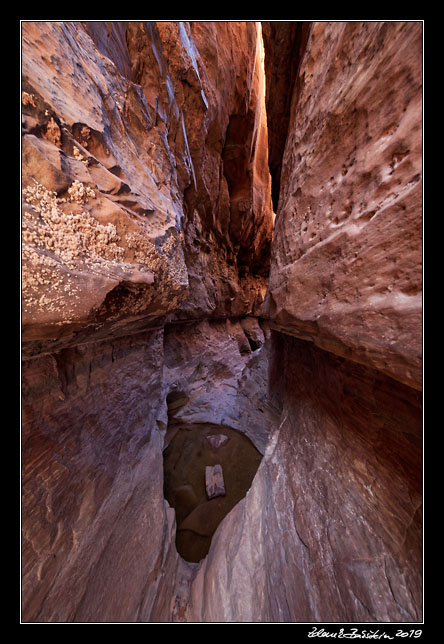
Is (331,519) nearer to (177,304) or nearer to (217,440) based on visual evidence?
(177,304)

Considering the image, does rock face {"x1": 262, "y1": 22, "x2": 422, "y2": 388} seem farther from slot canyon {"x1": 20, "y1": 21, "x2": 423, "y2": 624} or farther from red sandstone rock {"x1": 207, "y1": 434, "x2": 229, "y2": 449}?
red sandstone rock {"x1": 207, "y1": 434, "x2": 229, "y2": 449}

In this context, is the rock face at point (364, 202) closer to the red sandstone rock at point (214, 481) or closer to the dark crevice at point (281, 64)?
the dark crevice at point (281, 64)

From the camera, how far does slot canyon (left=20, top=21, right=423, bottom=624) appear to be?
81 cm

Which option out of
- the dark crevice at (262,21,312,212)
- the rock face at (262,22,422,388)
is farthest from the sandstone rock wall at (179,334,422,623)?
the dark crevice at (262,21,312,212)

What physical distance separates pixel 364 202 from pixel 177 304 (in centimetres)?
169

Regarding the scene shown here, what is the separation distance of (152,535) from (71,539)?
941 mm

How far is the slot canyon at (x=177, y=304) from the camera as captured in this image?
810 mm

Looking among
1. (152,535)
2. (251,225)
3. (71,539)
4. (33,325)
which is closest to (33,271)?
(33,325)

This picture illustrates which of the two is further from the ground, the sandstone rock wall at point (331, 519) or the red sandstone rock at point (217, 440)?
the sandstone rock wall at point (331, 519)

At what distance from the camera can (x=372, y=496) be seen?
1.02 meters

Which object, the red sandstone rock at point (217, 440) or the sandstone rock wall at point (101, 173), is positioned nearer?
the sandstone rock wall at point (101, 173)

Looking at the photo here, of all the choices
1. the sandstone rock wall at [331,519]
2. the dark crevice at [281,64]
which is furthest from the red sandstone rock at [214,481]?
the dark crevice at [281,64]

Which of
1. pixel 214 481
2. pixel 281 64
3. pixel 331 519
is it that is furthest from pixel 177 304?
pixel 281 64

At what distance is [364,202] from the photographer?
86 cm
